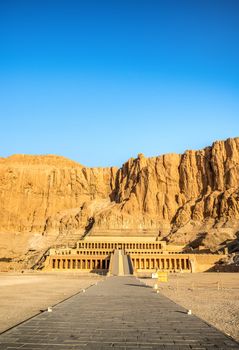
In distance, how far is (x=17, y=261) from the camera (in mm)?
103188

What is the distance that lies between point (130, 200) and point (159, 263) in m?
44.5

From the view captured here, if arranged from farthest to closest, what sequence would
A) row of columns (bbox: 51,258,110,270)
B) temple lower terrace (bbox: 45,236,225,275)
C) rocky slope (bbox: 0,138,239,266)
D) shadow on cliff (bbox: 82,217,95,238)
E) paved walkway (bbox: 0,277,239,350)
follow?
shadow on cliff (bbox: 82,217,95,238) → rocky slope (bbox: 0,138,239,266) → row of columns (bbox: 51,258,110,270) → temple lower terrace (bbox: 45,236,225,275) → paved walkway (bbox: 0,277,239,350)

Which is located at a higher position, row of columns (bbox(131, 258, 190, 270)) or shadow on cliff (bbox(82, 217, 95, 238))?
shadow on cliff (bbox(82, 217, 95, 238))

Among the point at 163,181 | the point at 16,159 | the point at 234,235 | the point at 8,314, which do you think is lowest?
the point at 8,314

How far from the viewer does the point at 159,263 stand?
87.8 m

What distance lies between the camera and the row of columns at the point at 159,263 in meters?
86.2

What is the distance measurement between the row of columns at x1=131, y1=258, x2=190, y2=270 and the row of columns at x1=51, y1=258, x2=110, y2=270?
794cm

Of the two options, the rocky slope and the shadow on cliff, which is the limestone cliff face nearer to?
the rocky slope

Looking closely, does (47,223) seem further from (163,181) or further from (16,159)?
(16,159)

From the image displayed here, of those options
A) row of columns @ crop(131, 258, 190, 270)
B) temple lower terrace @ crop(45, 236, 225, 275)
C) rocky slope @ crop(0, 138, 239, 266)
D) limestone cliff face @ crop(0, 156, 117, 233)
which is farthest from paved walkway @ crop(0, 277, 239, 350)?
limestone cliff face @ crop(0, 156, 117, 233)

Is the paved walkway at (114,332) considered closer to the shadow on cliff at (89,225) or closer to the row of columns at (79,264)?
the row of columns at (79,264)

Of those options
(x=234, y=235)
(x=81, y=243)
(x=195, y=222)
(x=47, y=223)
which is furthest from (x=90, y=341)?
(x=47, y=223)

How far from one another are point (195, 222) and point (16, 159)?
11162cm

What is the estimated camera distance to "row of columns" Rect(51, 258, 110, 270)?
8731 cm
